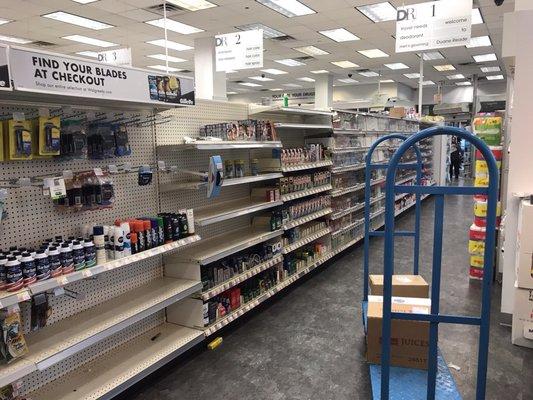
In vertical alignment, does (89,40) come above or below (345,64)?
below

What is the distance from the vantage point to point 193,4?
7.47 metres

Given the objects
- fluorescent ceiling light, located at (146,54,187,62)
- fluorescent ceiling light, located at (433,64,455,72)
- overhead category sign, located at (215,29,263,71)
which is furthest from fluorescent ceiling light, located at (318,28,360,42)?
fluorescent ceiling light, located at (433,64,455,72)

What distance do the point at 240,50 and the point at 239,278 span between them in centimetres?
513

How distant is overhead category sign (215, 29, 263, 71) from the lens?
24.3ft

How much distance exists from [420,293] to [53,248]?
2.59 metres

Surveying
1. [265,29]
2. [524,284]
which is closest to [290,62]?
[265,29]


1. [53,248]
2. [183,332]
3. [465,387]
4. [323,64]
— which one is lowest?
[465,387]

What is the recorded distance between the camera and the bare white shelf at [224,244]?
11.3 ft

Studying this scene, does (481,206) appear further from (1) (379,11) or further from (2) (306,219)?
(1) (379,11)

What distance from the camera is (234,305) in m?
3.85

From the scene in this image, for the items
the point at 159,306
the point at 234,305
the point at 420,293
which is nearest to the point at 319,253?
the point at 234,305

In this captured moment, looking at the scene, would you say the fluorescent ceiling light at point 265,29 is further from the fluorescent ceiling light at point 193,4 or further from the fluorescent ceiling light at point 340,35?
the fluorescent ceiling light at point 193,4

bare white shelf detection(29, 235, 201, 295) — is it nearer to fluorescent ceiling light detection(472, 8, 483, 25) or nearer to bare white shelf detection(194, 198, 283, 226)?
bare white shelf detection(194, 198, 283, 226)

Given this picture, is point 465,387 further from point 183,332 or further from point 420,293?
point 183,332
